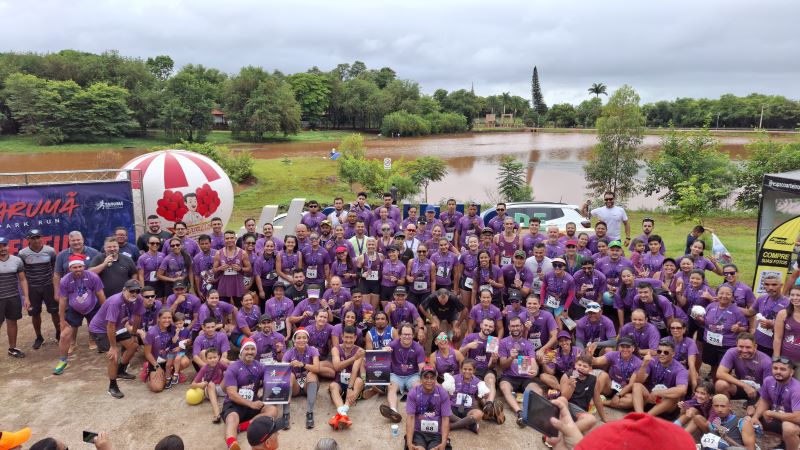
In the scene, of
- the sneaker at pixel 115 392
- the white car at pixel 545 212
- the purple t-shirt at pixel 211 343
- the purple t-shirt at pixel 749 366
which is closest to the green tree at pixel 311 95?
the white car at pixel 545 212

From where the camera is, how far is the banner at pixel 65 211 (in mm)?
8578

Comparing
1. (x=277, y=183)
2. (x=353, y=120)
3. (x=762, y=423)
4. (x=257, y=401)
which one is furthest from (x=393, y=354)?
(x=353, y=120)

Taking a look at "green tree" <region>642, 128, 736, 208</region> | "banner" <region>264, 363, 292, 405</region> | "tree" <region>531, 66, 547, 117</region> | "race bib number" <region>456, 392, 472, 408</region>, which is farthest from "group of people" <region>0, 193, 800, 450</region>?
"tree" <region>531, 66, 547, 117</region>

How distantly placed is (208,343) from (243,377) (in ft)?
3.44

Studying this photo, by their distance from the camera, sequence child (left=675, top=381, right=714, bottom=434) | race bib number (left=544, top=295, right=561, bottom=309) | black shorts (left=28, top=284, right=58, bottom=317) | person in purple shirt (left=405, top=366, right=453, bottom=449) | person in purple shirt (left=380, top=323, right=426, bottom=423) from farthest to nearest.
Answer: black shorts (left=28, top=284, right=58, bottom=317) < race bib number (left=544, top=295, right=561, bottom=309) < person in purple shirt (left=380, top=323, right=426, bottom=423) < child (left=675, top=381, right=714, bottom=434) < person in purple shirt (left=405, top=366, right=453, bottom=449)

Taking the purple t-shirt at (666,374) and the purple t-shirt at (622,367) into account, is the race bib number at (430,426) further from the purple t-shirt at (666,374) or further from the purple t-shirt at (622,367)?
the purple t-shirt at (666,374)

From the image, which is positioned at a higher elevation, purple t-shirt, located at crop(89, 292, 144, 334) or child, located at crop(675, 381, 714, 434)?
purple t-shirt, located at crop(89, 292, 144, 334)

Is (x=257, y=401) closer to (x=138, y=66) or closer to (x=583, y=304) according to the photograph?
(x=583, y=304)

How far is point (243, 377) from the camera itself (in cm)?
604

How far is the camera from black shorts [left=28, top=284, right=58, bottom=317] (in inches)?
307

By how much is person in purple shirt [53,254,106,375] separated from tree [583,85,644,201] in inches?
787

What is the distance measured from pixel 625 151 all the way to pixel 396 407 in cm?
1916

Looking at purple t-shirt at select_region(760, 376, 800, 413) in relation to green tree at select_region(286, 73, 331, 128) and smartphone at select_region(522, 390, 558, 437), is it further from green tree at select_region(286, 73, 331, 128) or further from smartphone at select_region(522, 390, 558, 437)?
green tree at select_region(286, 73, 331, 128)

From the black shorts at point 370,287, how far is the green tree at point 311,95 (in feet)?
203
